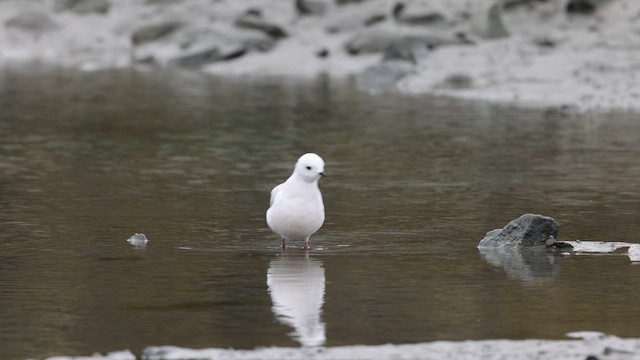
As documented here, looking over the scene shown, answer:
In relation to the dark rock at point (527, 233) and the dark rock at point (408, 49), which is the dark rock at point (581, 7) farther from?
the dark rock at point (527, 233)

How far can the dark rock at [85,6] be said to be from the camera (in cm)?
3766

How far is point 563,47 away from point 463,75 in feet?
6.81

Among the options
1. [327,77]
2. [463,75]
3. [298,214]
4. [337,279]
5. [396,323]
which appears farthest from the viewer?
[327,77]

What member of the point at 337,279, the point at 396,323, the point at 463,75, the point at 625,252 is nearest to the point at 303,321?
the point at 396,323

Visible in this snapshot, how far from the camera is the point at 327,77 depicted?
2981cm

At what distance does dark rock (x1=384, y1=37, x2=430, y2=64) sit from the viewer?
29.4 metres

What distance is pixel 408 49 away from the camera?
29.8 meters

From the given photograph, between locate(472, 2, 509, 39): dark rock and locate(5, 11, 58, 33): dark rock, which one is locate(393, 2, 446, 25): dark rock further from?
locate(5, 11, 58, 33): dark rock

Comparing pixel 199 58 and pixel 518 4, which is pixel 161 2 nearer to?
pixel 199 58

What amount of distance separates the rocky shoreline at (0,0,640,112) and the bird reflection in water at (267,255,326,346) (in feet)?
40.6

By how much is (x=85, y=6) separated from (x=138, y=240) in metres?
26.7

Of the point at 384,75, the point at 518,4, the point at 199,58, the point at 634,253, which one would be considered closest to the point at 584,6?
the point at 518,4

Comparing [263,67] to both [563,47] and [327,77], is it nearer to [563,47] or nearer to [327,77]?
[327,77]

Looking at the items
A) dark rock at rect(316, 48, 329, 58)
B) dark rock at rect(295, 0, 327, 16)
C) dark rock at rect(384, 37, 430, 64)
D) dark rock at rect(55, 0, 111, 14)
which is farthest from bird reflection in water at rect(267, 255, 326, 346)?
dark rock at rect(55, 0, 111, 14)
